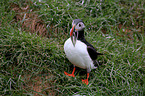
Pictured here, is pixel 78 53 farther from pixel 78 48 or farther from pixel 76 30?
pixel 76 30

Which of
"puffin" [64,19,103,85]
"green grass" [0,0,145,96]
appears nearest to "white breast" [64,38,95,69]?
"puffin" [64,19,103,85]

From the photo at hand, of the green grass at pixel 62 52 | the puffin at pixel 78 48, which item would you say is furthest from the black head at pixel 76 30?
the green grass at pixel 62 52

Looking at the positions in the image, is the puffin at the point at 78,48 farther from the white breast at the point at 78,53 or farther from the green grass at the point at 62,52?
the green grass at the point at 62,52

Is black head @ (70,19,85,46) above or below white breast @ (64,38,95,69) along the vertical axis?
above

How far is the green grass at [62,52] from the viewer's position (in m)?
2.90

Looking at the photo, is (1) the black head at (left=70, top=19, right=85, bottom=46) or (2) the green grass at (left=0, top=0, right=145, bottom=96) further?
(2) the green grass at (left=0, top=0, right=145, bottom=96)

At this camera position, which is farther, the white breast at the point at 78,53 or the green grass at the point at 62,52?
the green grass at the point at 62,52

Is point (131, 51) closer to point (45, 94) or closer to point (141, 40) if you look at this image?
point (141, 40)

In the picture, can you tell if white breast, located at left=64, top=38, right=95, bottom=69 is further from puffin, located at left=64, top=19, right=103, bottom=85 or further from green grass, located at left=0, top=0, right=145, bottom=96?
green grass, located at left=0, top=0, right=145, bottom=96

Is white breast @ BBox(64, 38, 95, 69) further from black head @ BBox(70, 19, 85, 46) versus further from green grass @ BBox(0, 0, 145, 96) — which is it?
green grass @ BBox(0, 0, 145, 96)

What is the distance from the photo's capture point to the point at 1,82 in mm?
2711

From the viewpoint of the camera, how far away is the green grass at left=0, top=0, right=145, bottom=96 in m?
2.90

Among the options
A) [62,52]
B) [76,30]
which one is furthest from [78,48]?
[62,52]

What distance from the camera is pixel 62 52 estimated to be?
10.8 feet
